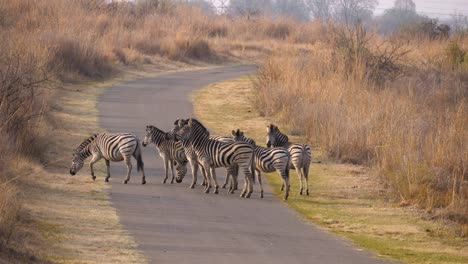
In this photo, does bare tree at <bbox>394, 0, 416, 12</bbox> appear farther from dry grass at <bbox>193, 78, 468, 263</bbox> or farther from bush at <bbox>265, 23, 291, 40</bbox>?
dry grass at <bbox>193, 78, 468, 263</bbox>

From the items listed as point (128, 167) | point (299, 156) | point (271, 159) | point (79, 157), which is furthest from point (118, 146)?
point (299, 156)

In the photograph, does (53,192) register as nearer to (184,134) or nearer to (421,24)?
(184,134)

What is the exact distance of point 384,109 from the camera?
79.4 feet

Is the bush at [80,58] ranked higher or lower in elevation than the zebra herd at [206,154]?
higher

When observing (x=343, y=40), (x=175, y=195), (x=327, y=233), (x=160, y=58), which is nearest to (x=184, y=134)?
(x=175, y=195)

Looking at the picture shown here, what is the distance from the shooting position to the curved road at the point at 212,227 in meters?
13.2

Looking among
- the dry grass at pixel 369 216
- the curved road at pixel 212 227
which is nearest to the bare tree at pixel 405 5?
the dry grass at pixel 369 216

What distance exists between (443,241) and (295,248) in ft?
10.2

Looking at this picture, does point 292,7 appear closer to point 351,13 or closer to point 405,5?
point 405,5

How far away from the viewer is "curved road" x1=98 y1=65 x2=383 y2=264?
13.2 metres

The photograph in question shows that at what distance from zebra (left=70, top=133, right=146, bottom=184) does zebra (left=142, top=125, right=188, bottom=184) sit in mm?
747

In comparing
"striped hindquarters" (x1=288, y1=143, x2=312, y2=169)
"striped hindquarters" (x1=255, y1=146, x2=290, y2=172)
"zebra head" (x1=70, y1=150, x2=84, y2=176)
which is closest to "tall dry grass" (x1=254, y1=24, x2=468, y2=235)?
"striped hindquarters" (x1=288, y1=143, x2=312, y2=169)

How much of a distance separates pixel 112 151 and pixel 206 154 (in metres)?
1.92

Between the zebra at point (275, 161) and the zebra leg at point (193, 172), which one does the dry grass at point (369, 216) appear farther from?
the zebra leg at point (193, 172)
